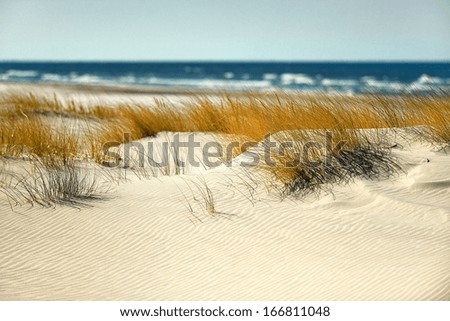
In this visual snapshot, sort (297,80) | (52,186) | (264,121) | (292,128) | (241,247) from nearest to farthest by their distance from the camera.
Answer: (241,247)
(52,186)
(292,128)
(264,121)
(297,80)

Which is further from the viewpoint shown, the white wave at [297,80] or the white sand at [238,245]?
the white wave at [297,80]

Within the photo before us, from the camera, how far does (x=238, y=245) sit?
3916mm

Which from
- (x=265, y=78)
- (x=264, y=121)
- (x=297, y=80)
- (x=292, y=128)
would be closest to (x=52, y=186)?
(x=292, y=128)

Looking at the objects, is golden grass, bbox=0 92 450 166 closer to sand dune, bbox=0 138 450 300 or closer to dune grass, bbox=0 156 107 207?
dune grass, bbox=0 156 107 207

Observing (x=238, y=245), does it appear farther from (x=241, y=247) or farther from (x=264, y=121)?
(x=264, y=121)

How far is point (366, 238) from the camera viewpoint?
391 cm

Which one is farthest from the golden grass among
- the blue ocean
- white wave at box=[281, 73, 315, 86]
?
white wave at box=[281, 73, 315, 86]

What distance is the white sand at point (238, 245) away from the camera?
3412 millimetres

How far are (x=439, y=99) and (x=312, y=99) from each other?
144 cm

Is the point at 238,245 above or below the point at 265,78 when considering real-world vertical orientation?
below

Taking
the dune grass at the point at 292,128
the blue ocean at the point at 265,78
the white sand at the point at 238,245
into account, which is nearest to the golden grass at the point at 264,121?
the dune grass at the point at 292,128

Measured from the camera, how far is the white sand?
341 centimetres

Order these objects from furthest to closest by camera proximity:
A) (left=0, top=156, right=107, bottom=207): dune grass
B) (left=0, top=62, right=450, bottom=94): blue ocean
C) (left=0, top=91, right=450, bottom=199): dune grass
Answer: (left=0, top=62, right=450, bottom=94): blue ocean < (left=0, top=91, right=450, bottom=199): dune grass < (left=0, top=156, right=107, bottom=207): dune grass

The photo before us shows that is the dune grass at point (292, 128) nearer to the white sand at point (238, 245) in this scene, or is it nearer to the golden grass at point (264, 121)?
the golden grass at point (264, 121)
